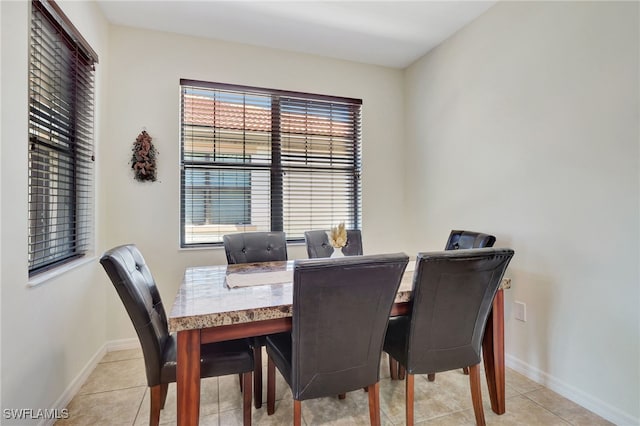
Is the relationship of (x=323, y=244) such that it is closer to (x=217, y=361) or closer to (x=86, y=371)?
(x=217, y=361)

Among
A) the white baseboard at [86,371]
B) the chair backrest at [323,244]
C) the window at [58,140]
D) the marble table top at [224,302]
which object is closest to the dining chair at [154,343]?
the marble table top at [224,302]

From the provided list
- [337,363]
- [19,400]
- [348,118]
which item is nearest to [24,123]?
[19,400]

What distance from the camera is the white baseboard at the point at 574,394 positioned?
169 centimetres

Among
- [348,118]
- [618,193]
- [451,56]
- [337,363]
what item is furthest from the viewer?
[348,118]

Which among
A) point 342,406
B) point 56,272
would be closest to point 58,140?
point 56,272

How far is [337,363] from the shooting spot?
138 cm

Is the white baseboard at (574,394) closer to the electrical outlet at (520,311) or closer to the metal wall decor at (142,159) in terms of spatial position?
the electrical outlet at (520,311)

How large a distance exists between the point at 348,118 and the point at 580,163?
7.02 feet

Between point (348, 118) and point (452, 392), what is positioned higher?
point (348, 118)

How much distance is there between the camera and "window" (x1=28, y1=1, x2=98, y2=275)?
166 cm

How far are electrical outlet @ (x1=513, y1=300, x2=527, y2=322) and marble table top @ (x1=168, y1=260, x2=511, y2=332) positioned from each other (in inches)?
27.3

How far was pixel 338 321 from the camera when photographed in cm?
132

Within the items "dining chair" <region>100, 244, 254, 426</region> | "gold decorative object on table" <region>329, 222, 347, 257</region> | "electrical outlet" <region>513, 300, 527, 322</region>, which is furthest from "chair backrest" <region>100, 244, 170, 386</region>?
"electrical outlet" <region>513, 300, 527, 322</region>

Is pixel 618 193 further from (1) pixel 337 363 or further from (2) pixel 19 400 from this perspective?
(2) pixel 19 400
